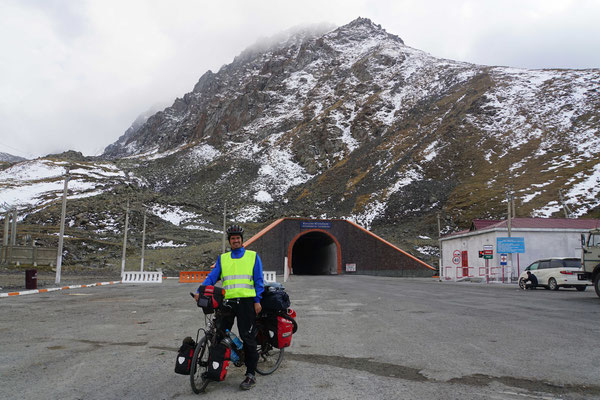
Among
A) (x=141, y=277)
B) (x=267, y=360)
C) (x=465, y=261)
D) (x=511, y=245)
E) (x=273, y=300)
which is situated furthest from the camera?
(x=465, y=261)

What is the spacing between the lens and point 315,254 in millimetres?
64375

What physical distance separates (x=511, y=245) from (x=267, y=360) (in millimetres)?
29356

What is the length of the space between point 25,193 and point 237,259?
99.1 meters

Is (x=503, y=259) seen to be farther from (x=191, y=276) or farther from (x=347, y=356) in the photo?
(x=347, y=356)

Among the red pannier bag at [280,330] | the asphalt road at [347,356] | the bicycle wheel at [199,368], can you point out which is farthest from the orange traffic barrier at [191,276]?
the bicycle wheel at [199,368]

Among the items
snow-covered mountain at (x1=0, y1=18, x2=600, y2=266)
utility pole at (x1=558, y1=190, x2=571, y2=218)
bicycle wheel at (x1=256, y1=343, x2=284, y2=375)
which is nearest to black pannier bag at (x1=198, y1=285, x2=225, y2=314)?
bicycle wheel at (x1=256, y1=343, x2=284, y2=375)

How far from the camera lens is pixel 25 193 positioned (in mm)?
87438

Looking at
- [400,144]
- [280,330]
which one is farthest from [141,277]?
[400,144]

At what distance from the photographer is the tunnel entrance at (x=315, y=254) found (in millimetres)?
52531

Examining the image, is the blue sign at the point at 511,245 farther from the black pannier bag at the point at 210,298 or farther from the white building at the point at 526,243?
the black pannier bag at the point at 210,298

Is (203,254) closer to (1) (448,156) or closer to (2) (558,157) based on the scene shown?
(1) (448,156)

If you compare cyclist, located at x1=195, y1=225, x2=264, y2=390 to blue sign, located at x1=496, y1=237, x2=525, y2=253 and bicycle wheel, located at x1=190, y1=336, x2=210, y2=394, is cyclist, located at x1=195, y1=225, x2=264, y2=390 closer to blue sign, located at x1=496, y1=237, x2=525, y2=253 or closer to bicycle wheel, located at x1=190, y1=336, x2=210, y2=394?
bicycle wheel, located at x1=190, y1=336, x2=210, y2=394

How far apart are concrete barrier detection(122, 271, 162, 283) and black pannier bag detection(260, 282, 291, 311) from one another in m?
27.7

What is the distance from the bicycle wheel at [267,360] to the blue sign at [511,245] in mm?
28672
